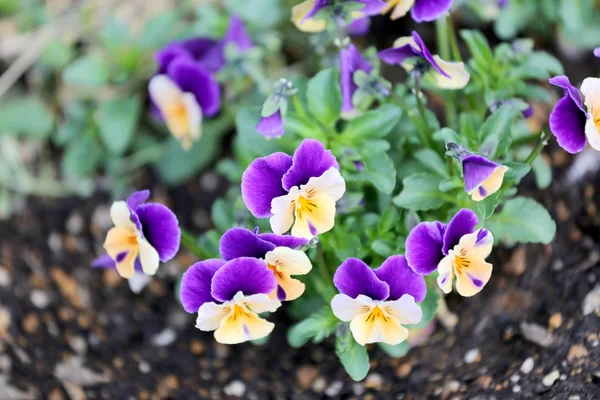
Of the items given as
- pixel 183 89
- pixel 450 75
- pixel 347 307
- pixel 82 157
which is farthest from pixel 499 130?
pixel 82 157

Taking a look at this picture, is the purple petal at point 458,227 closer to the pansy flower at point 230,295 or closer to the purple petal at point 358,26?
the pansy flower at point 230,295

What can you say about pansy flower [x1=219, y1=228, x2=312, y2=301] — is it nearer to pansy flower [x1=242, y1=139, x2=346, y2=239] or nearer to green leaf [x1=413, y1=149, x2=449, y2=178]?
pansy flower [x1=242, y1=139, x2=346, y2=239]

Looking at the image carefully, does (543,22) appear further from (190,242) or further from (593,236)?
(190,242)

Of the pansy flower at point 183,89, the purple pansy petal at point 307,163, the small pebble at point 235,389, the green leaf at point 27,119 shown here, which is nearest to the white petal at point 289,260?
the purple pansy petal at point 307,163

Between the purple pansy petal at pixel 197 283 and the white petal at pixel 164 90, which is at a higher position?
the purple pansy petal at pixel 197 283

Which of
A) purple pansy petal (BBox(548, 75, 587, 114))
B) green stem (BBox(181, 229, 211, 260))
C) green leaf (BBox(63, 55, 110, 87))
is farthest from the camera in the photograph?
green leaf (BBox(63, 55, 110, 87))

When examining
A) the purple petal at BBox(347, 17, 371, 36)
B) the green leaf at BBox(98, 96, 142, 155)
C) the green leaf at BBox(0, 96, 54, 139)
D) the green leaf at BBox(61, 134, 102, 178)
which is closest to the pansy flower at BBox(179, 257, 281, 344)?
the purple petal at BBox(347, 17, 371, 36)
